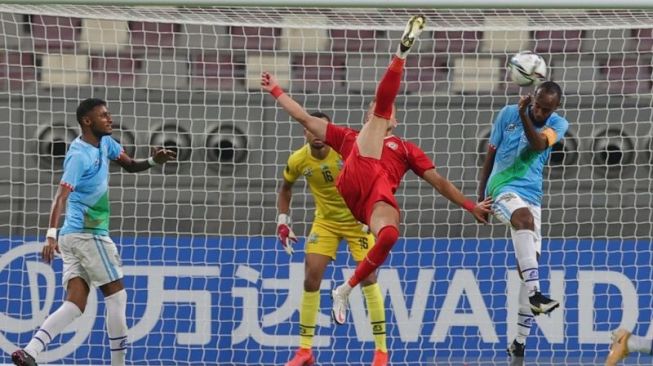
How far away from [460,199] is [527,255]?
0.70m

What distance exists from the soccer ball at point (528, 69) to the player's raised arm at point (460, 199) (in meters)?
0.79

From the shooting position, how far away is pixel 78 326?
1139cm

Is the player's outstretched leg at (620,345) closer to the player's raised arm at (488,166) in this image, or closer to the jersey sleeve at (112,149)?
the player's raised arm at (488,166)

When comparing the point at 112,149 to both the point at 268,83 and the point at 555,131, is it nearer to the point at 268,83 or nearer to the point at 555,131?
the point at 268,83

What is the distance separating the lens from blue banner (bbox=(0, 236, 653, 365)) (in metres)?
11.4

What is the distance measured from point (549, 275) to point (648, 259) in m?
0.81

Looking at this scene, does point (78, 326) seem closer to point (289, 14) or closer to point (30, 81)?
point (30, 81)

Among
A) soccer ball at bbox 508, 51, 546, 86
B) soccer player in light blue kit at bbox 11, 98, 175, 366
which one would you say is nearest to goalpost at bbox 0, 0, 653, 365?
soccer player in light blue kit at bbox 11, 98, 175, 366

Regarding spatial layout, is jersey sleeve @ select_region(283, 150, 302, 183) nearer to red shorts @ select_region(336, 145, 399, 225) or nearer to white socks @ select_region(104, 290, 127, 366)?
red shorts @ select_region(336, 145, 399, 225)

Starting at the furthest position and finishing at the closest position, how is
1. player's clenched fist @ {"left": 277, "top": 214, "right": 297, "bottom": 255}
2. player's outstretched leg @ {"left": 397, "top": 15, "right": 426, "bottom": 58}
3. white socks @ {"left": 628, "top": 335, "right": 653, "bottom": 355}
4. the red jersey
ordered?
player's clenched fist @ {"left": 277, "top": 214, "right": 297, "bottom": 255}
the red jersey
player's outstretched leg @ {"left": 397, "top": 15, "right": 426, "bottom": 58}
white socks @ {"left": 628, "top": 335, "right": 653, "bottom": 355}

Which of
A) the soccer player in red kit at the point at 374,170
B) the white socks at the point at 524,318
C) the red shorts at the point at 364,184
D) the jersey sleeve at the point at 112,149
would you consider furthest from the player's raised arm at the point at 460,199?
the jersey sleeve at the point at 112,149

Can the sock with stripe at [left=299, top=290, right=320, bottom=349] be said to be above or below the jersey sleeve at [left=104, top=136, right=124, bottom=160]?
below

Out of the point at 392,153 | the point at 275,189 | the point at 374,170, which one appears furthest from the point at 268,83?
the point at 275,189

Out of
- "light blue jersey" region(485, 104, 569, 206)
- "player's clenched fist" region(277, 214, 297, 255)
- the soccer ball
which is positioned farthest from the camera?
"player's clenched fist" region(277, 214, 297, 255)
